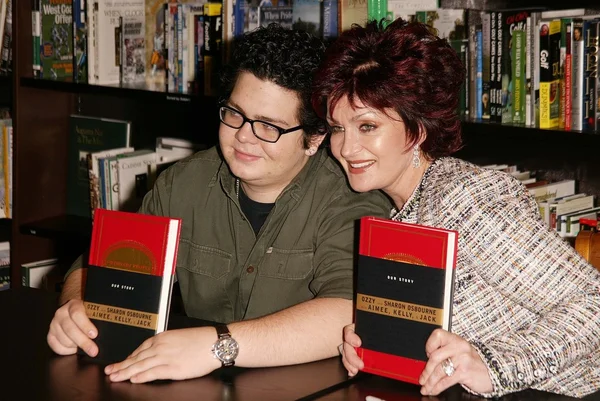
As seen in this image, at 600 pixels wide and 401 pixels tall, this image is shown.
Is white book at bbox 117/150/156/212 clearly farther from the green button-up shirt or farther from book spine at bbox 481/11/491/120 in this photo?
book spine at bbox 481/11/491/120

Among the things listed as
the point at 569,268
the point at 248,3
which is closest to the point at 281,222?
the point at 569,268

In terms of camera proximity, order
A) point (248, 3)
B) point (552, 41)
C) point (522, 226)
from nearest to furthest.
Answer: point (522, 226) < point (552, 41) < point (248, 3)

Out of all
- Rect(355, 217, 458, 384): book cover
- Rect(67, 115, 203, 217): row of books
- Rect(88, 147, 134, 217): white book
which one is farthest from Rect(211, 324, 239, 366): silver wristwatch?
Rect(88, 147, 134, 217): white book

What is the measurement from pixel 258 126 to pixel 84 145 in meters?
1.59

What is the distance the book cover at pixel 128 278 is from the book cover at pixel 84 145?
1.62 metres

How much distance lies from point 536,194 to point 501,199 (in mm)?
837

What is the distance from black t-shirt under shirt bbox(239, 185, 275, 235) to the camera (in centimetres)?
198

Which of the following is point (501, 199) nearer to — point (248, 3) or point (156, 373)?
point (156, 373)

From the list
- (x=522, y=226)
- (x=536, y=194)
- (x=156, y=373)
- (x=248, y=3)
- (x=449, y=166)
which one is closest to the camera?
(x=156, y=373)

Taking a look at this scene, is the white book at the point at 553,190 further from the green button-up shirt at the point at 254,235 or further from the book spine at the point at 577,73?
the green button-up shirt at the point at 254,235

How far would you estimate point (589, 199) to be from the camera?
242 centimetres

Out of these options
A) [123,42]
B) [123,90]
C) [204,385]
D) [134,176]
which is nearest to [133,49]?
[123,42]

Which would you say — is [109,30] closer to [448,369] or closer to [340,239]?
[340,239]

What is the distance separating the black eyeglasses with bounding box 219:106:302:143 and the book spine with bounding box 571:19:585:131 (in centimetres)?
76
